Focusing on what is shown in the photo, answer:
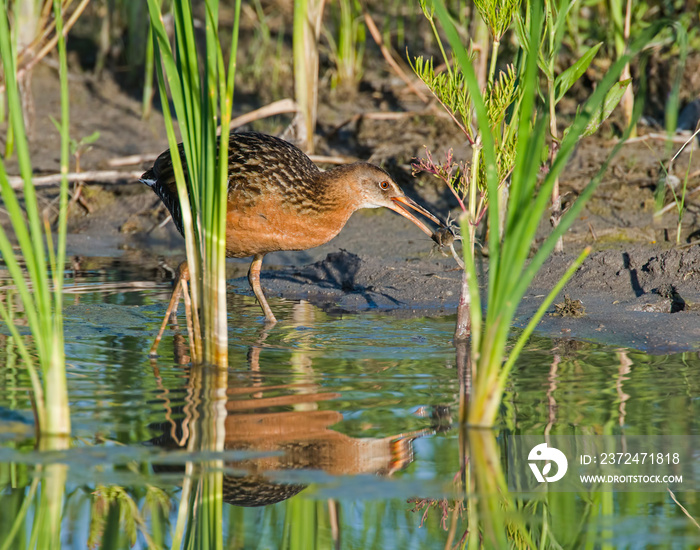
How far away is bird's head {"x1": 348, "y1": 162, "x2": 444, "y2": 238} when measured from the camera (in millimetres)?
5445

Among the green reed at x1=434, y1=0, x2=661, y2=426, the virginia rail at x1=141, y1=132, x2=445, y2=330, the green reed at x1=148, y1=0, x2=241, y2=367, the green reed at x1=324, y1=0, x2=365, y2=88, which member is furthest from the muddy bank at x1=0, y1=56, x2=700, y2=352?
the green reed at x1=148, y1=0, x2=241, y2=367

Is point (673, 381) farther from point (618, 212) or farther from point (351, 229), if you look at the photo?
point (351, 229)

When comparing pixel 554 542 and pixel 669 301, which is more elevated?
pixel 669 301

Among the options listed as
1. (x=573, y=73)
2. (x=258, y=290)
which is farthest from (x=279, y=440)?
(x=573, y=73)

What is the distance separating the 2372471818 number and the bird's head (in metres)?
2.51

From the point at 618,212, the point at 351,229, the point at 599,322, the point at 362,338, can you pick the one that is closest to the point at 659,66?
the point at 618,212

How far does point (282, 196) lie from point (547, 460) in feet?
8.55

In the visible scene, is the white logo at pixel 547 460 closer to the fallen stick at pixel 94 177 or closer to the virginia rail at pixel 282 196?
the virginia rail at pixel 282 196

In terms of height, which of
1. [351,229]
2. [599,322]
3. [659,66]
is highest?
[659,66]

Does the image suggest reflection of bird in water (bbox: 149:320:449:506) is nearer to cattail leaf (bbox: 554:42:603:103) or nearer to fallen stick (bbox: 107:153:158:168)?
cattail leaf (bbox: 554:42:603:103)

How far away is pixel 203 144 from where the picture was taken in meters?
3.71

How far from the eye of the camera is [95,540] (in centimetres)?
263

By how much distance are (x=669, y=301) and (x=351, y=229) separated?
2.93 meters

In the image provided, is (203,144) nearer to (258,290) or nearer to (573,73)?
(258,290)
